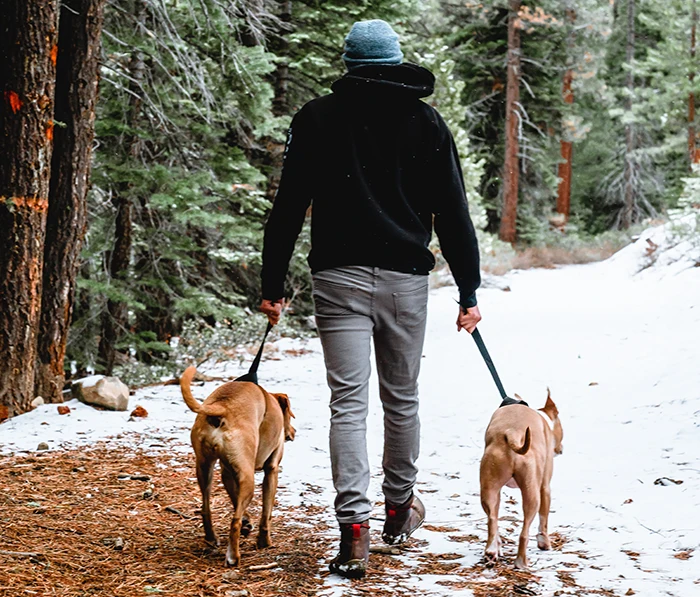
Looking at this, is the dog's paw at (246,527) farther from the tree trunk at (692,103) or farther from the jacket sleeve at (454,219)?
the tree trunk at (692,103)

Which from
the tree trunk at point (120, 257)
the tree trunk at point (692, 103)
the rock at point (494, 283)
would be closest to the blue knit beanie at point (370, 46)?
the tree trunk at point (120, 257)

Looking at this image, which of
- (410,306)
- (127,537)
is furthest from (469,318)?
(127,537)

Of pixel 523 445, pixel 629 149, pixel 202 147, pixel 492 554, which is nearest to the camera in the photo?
pixel 523 445

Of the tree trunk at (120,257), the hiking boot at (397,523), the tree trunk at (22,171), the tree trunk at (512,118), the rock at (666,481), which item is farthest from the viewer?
the tree trunk at (512,118)

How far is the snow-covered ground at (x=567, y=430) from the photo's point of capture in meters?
3.56

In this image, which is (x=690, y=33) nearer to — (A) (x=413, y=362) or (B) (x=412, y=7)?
(B) (x=412, y=7)

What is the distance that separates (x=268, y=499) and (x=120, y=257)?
602cm

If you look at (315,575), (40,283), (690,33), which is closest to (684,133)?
(690,33)

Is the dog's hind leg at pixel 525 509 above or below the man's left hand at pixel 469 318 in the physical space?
below

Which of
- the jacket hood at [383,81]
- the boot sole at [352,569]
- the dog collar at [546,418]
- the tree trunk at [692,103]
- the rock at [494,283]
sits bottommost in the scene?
the rock at [494,283]

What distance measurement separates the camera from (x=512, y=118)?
23.0 metres

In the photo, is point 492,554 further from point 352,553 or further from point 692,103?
point 692,103

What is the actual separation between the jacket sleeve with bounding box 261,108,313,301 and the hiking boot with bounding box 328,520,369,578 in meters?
1.11

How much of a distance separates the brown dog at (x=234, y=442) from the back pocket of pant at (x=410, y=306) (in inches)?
29.7
